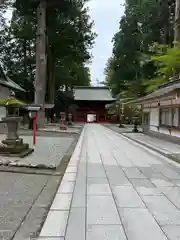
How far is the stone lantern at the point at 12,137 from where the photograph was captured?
33.3ft

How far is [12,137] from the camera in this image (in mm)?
10633

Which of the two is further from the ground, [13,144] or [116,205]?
[13,144]

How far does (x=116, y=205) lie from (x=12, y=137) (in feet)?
21.5

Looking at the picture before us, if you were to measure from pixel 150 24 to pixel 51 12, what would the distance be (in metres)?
10.3

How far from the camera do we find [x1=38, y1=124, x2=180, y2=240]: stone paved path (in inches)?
146

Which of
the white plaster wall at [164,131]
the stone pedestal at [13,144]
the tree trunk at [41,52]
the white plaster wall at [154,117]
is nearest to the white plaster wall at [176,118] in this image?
the white plaster wall at [164,131]

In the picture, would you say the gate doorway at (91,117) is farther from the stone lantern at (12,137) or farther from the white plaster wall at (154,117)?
the stone lantern at (12,137)

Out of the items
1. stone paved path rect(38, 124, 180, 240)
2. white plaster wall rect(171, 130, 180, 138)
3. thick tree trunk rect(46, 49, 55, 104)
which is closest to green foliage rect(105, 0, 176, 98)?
white plaster wall rect(171, 130, 180, 138)

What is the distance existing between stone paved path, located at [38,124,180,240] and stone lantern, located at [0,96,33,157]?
255 cm

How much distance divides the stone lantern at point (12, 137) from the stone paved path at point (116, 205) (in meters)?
2.55

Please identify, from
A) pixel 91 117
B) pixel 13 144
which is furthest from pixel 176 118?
pixel 91 117

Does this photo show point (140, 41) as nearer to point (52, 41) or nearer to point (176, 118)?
point (52, 41)

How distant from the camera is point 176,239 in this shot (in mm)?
3504

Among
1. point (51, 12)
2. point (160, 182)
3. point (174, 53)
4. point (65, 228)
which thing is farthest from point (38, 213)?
point (51, 12)
